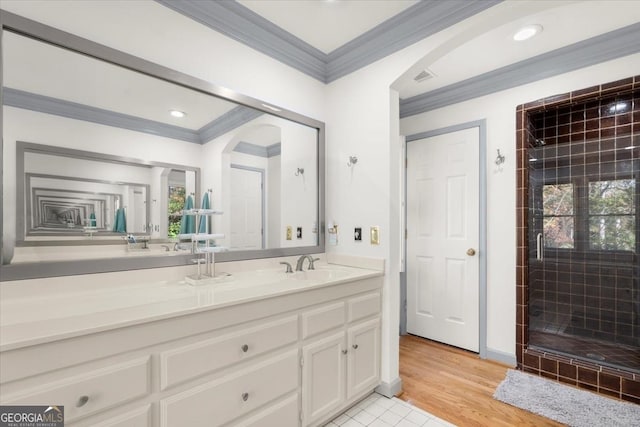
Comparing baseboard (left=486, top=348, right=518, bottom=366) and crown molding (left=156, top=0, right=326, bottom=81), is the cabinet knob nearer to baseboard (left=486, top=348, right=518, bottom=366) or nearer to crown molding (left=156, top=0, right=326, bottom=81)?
crown molding (left=156, top=0, right=326, bottom=81)

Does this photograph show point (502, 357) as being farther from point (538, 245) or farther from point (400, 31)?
point (400, 31)

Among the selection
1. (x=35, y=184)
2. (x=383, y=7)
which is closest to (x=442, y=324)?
(x=383, y=7)

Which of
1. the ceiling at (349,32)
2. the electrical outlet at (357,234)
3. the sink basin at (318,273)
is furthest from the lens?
the electrical outlet at (357,234)

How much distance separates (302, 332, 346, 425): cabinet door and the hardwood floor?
65 cm

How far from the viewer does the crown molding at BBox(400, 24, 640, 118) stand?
2131 mm

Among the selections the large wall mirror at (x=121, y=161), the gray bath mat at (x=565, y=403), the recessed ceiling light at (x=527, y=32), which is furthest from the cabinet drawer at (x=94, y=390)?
the recessed ceiling light at (x=527, y=32)

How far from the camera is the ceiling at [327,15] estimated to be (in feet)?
6.21

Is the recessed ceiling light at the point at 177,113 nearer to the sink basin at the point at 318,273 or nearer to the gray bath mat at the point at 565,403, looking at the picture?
the sink basin at the point at 318,273

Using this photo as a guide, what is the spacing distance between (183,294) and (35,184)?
0.83m

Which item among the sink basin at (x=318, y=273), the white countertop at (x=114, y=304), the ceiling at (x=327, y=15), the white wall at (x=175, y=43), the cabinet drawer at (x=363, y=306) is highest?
the ceiling at (x=327, y=15)

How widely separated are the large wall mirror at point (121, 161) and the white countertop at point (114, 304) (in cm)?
14

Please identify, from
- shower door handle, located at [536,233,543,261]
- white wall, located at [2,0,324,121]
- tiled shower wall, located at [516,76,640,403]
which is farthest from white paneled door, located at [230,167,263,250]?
shower door handle, located at [536,233,543,261]

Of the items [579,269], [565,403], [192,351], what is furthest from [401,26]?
[565,403]

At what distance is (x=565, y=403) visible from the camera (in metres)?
2.04
